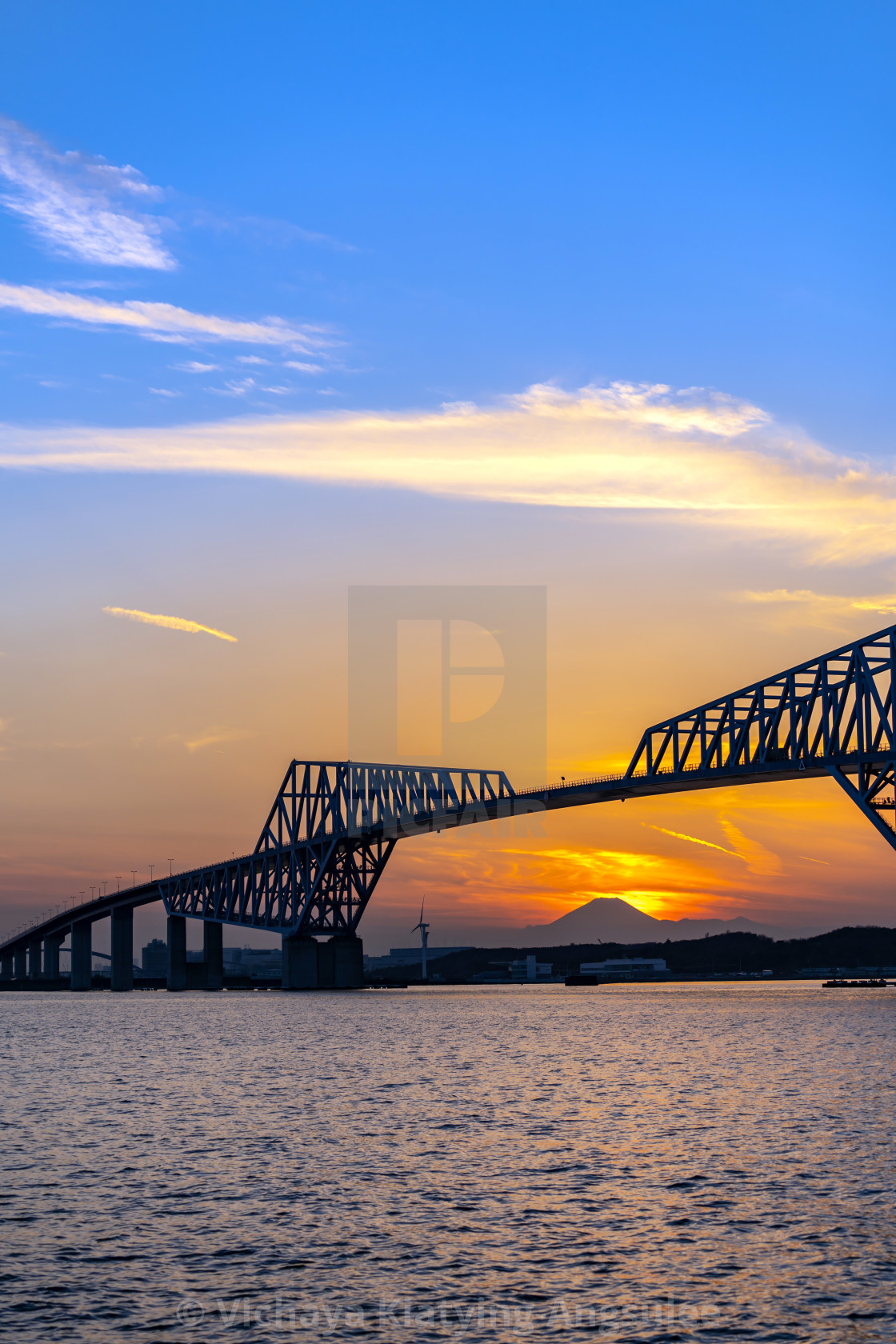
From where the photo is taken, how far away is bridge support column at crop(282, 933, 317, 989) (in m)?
166

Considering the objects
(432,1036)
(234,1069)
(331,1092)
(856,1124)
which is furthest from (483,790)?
(856,1124)

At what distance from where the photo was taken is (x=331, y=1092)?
46844mm

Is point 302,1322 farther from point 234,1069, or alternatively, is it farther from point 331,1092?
A: point 234,1069

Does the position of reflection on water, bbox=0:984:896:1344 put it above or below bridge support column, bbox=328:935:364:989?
above

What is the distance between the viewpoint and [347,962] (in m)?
169

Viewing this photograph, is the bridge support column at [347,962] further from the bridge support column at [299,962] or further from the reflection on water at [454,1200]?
the reflection on water at [454,1200]

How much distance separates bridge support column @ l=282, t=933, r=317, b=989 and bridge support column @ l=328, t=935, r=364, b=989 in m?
2.57

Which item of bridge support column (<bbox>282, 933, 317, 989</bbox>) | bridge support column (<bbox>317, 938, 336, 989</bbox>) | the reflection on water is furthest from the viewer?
bridge support column (<bbox>317, 938, 336, 989</bbox>)

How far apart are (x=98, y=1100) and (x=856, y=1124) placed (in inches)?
995

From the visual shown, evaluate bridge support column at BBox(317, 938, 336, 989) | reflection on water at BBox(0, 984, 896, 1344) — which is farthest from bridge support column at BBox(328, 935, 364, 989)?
reflection on water at BBox(0, 984, 896, 1344)

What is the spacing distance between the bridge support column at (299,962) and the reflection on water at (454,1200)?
107058 mm

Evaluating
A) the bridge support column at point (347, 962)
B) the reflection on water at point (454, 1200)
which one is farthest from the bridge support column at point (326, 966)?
the reflection on water at point (454, 1200)

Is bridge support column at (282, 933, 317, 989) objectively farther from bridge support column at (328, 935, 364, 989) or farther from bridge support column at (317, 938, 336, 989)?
bridge support column at (328, 935, 364, 989)

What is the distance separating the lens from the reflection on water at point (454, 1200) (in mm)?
18625
